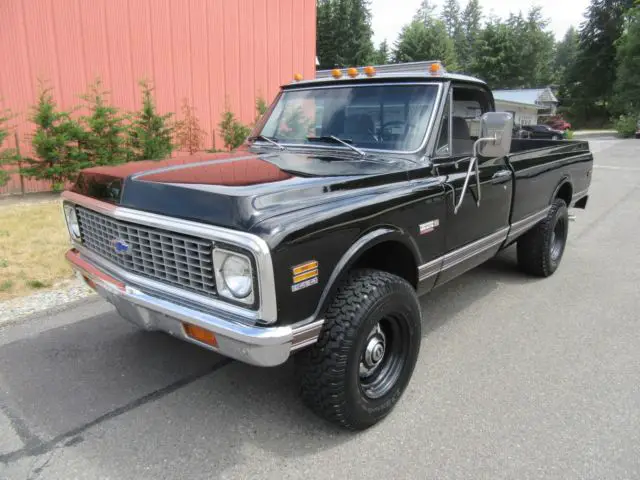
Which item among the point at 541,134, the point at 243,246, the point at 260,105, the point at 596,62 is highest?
the point at 596,62

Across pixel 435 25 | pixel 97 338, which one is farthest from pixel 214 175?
pixel 435 25

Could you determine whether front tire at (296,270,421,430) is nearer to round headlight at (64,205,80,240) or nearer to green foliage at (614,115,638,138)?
round headlight at (64,205,80,240)

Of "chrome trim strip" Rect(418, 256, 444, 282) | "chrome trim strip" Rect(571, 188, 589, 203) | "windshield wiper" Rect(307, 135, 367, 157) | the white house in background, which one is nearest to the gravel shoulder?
"windshield wiper" Rect(307, 135, 367, 157)

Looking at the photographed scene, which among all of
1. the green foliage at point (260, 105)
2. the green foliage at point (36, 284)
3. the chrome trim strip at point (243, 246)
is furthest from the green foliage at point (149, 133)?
the chrome trim strip at point (243, 246)

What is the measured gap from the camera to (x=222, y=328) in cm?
212

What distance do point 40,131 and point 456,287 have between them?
7.12 metres

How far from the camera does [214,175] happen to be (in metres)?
2.64

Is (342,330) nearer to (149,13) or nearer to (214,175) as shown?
(214,175)

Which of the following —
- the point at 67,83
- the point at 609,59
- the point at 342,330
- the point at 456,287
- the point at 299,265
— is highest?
the point at 609,59

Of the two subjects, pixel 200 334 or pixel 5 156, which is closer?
pixel 200 334

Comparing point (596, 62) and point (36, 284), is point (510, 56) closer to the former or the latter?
point (596, 62)

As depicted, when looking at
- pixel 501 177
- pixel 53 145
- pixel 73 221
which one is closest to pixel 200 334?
pixel 73 221

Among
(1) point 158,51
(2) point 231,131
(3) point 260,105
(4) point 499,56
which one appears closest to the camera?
(1) point 158,51

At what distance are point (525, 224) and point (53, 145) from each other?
7.49 metres
